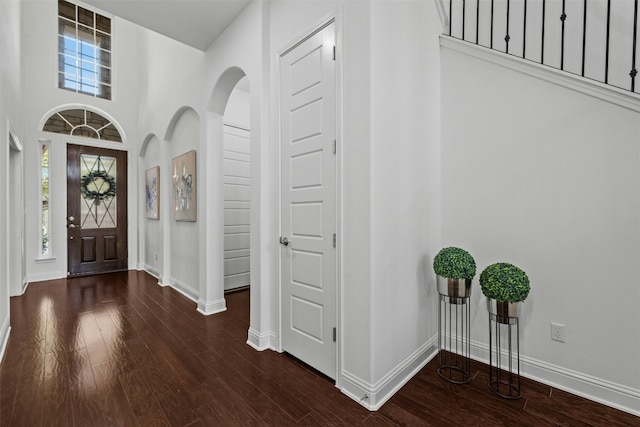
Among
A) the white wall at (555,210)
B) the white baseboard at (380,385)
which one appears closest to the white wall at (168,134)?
the white baseboard at (380,385)

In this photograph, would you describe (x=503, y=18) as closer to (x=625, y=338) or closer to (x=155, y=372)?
(x=625, y=338)

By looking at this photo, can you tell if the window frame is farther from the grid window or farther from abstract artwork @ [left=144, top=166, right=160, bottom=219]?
abstract artwork @ [left=144, top=166, right=160, bottom=219]

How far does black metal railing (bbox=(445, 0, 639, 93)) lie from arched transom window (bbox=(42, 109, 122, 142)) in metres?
6.16

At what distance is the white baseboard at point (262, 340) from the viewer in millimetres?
2559

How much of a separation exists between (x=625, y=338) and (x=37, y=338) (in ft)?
15.3

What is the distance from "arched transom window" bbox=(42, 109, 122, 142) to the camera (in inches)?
200

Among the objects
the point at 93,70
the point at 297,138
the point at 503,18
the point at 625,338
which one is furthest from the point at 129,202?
the point at 625,338

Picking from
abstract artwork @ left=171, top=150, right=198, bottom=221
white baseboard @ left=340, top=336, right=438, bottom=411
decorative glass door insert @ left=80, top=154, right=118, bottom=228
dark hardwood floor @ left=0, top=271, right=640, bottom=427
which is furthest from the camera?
decorative glass door insert @ left=80, top=154, right=118, bottom=228

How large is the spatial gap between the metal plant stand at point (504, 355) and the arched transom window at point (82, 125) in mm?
6738

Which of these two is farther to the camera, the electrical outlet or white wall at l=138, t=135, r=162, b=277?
white wall at l=138, t=135, r=162, b=277

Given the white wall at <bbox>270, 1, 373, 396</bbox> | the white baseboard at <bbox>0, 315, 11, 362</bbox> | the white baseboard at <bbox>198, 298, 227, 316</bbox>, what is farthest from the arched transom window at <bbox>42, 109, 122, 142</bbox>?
the white wall at <bbox>270, 1, 373, 396</bbox>

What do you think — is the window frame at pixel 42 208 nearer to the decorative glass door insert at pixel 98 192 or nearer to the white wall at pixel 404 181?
the decorative glass door insert at pixel 98 192

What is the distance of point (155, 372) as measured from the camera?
7.16ft

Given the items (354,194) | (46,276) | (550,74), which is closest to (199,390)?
(354,194)
